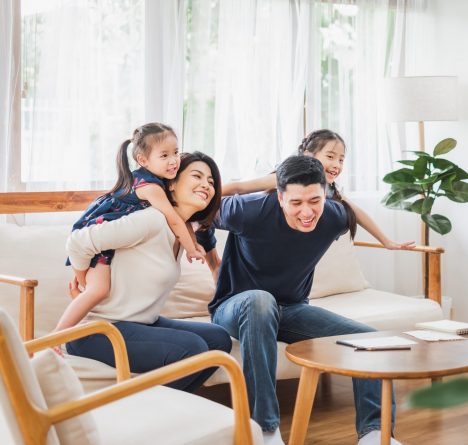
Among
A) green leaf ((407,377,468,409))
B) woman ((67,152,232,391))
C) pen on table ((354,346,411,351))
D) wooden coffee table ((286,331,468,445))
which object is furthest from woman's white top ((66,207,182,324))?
green leaf ((407,377,468,409))

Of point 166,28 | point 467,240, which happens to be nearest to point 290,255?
point 166,28

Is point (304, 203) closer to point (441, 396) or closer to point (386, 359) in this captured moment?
point (386, 359)

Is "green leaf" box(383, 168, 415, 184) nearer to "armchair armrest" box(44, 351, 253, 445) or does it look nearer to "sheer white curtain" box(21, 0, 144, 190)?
"sheer white curtain" box(21, 0, 144, 190)

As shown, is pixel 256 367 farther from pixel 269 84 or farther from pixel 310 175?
pixel 269 84

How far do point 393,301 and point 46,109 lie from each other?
1737 millimetres

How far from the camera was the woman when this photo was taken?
2.41 m

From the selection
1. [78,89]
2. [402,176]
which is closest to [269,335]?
[78,89]

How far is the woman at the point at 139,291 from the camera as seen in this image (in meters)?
2.41

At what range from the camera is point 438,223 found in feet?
13.8

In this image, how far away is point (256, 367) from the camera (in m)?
2.44

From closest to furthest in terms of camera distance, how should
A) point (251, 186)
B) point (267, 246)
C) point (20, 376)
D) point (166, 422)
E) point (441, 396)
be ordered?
point (441, 396), point (20, 376), point (166, 422), point (267, 246), point (251, 186)

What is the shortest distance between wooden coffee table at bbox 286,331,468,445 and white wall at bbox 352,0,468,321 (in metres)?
2.30

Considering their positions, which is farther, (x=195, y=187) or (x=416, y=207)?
(x=416, y=207)

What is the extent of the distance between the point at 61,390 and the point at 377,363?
90 centimetres
